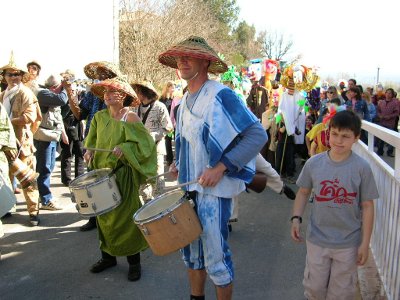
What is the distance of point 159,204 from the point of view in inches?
118

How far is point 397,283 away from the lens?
9.44 feet

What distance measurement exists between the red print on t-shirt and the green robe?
67.0 inches

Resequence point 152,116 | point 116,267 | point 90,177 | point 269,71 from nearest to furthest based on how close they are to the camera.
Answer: point 90,177
point 116,267
point 152,116
point 269,71

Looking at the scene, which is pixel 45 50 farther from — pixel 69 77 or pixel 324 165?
pixel 324 165

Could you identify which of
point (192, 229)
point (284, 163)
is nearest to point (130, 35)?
point (284, 163)

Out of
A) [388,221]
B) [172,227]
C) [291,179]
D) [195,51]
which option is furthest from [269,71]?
[172,227]

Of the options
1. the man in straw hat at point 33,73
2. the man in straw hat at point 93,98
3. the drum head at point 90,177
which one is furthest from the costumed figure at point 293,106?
the drum head at point 90,177

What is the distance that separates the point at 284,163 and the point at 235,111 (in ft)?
20.5

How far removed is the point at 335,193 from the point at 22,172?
3666mm

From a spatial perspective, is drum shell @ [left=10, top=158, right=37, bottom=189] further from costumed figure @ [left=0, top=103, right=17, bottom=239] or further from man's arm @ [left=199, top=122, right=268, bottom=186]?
man's arm @ [left=199, top=122, right=268, bottom=186]

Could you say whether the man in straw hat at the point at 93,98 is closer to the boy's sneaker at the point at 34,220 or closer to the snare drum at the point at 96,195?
the boy's sneaker at the point at 34,220

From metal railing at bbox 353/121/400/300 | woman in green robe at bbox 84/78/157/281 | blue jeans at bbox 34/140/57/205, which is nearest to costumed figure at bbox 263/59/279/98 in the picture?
blue jeans at bbox 34/140/57/205

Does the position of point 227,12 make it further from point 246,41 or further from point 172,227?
point 172,227

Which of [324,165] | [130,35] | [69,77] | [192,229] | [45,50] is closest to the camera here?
[192,229]
